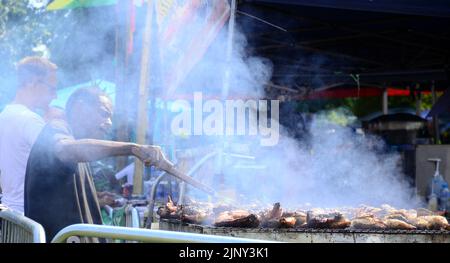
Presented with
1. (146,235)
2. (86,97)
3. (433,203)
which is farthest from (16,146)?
(433,203)

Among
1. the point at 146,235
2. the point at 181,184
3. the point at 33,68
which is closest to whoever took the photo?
the point at 146,235

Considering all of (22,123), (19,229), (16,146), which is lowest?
(19,229)

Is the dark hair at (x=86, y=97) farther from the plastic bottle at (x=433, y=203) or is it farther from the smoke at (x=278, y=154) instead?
the plastic bottle at (x=433, y=203)

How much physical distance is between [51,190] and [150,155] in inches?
22.7

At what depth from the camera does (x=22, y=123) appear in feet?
10.2

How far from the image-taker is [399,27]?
649 cm

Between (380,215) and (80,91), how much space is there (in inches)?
93.7

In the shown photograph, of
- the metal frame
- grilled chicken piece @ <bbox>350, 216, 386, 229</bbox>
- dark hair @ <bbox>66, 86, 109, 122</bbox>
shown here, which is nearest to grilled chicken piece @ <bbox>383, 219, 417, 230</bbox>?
grilled chicken piece @ <bbox>350, 216, 386, 229</bbox>

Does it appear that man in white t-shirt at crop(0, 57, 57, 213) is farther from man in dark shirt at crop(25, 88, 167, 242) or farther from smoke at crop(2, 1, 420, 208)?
smoke at crop(2, 1, 420, 208)

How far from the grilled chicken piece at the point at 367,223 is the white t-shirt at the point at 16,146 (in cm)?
211

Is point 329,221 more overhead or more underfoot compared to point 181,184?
more underfoot

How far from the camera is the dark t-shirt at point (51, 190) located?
287 cm

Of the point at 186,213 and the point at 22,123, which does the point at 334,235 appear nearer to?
the point at 186,213
